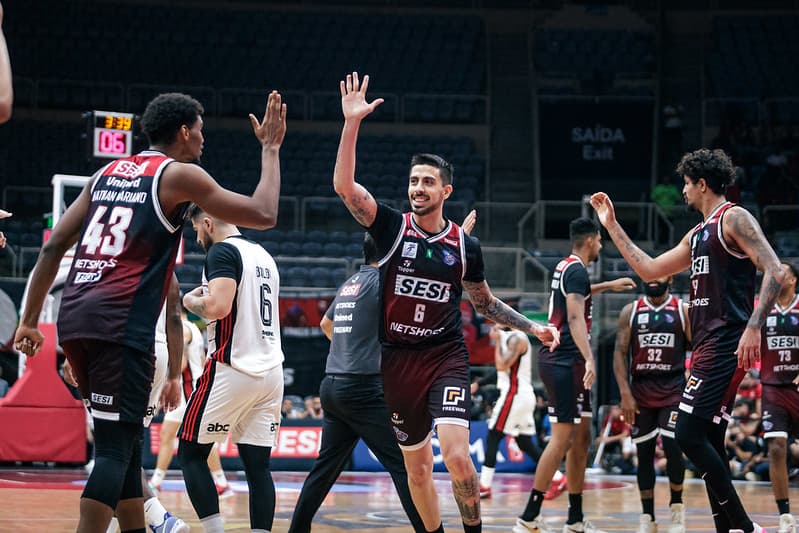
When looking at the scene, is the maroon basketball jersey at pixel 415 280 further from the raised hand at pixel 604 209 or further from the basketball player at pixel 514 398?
the basketball player at pixel 514 398

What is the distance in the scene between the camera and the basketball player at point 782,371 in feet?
31.9

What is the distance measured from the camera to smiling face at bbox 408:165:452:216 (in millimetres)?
6340

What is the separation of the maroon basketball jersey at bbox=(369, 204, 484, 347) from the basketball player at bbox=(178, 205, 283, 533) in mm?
765

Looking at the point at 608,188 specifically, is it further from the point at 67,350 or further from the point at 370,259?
the point at 67,350

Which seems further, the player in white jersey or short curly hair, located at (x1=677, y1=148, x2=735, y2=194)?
the player in white jersey

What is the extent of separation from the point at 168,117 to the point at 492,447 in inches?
309

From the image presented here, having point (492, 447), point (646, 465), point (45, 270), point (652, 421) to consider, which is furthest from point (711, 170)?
point (492, 447)

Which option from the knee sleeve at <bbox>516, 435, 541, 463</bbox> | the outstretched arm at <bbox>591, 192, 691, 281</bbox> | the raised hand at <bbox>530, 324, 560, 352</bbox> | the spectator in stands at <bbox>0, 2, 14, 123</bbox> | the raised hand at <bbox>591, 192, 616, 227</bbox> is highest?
the spectator in stands at <bbox>0, 2, 14, 123</bbox>

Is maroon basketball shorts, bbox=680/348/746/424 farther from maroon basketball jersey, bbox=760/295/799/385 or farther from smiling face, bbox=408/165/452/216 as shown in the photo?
maroon basketball jersey, bbox=760/295/799/385

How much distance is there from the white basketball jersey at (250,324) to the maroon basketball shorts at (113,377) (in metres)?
1.45

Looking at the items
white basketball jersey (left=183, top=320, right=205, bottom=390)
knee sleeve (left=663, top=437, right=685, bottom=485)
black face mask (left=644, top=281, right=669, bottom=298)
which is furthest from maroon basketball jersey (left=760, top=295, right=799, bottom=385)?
white basketball jersey (left=183, top=320, right=205, bottom=390)

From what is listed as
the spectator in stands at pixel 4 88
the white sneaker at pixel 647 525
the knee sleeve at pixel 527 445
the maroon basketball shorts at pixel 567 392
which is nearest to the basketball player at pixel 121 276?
the spectator in stands at pixel 4 88

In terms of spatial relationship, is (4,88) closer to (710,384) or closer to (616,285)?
(710,384)

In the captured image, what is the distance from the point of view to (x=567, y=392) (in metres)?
8.88
